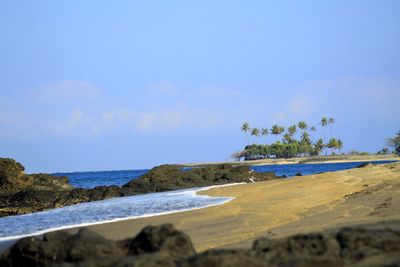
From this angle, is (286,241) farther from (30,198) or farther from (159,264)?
(30,198)

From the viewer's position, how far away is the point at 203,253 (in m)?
5.55

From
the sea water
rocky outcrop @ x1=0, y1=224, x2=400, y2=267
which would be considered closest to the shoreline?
rocky outcrop @ x1=0, y1=224, x2=400, y2=267

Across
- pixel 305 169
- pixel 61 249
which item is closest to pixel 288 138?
pixel 305 169

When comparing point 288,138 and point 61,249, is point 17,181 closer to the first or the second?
point 61,249

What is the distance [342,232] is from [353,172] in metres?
20.7

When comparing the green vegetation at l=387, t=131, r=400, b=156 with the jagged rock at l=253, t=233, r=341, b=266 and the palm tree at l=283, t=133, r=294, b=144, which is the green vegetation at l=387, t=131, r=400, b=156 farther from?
the palm tree at l=283, t=133, r=294, b=144

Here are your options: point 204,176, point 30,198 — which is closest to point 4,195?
point 30,198

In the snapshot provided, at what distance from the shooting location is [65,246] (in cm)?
751

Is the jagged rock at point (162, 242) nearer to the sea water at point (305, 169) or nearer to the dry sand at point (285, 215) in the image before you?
the dry sand at point (285, 215)

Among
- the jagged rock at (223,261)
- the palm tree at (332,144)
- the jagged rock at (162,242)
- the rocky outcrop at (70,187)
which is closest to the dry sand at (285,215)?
the jagged rock at (162,242)

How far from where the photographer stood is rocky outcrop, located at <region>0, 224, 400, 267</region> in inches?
211

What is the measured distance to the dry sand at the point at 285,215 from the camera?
459 inches

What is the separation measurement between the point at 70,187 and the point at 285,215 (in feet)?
93.0

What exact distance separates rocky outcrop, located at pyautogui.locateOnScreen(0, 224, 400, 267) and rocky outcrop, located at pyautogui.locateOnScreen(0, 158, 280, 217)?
18436 mm
